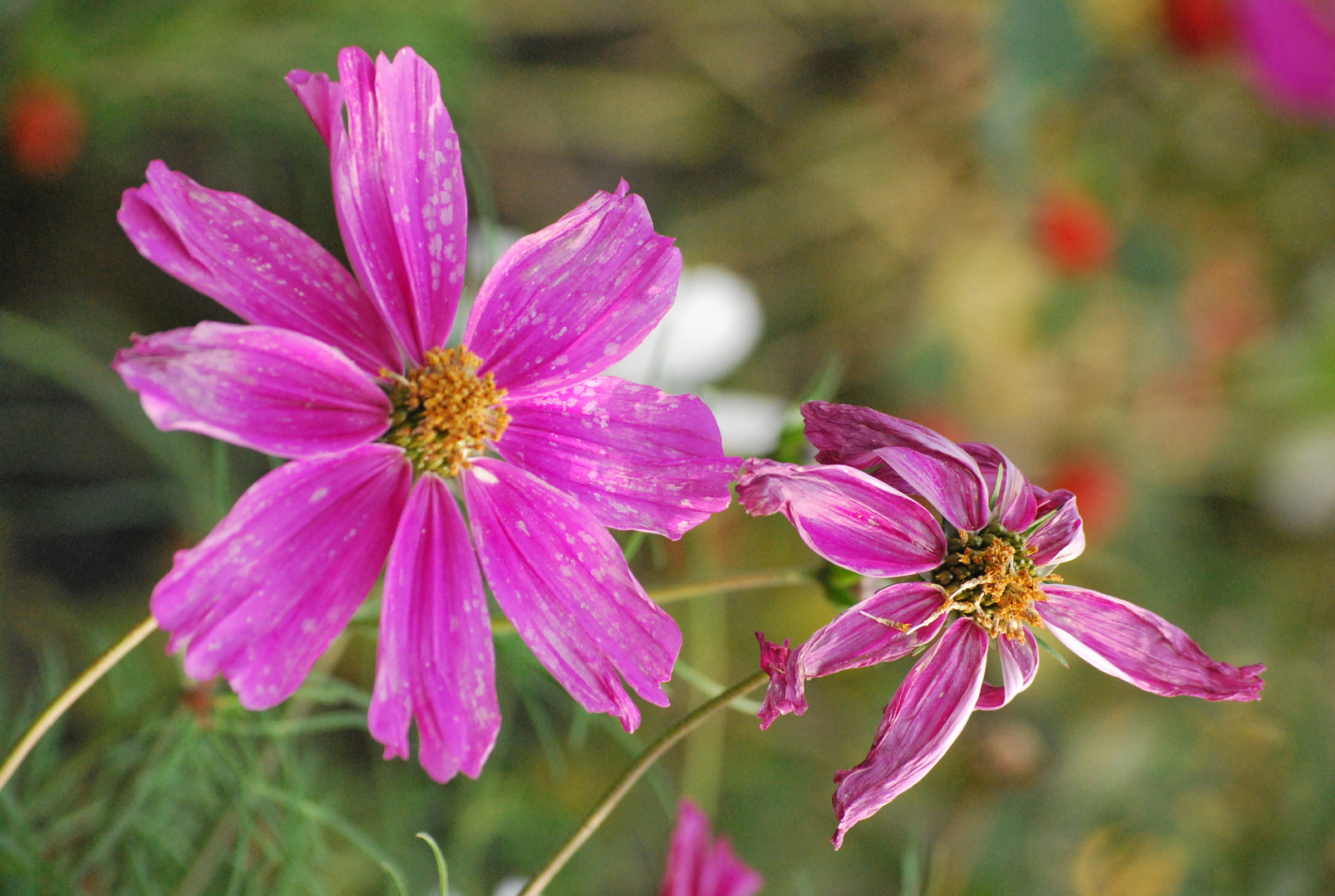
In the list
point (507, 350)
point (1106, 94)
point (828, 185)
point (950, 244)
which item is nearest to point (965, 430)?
point (950, 244)

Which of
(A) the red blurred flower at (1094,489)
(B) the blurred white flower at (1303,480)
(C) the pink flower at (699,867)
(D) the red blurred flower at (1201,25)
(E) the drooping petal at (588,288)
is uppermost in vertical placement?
(D) the red blurred flower at (1201,25)

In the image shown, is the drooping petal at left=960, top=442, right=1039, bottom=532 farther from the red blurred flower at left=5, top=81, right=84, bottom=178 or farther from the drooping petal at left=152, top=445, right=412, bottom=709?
the red blurred flower at left=5, top=81, right=84, bottom=178

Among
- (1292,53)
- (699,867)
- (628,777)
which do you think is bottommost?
(699,867)

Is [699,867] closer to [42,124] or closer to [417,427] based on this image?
[417,427]

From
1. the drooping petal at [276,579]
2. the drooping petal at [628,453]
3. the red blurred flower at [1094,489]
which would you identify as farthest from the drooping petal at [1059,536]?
the red blurred flower at [1094,489]

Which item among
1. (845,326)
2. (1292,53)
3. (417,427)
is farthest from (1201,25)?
(417,427)

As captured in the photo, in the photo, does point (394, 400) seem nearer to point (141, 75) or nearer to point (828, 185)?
point (141, 75)

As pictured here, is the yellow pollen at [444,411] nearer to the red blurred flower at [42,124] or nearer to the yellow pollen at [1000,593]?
the yellow pollen at [1000,593]
